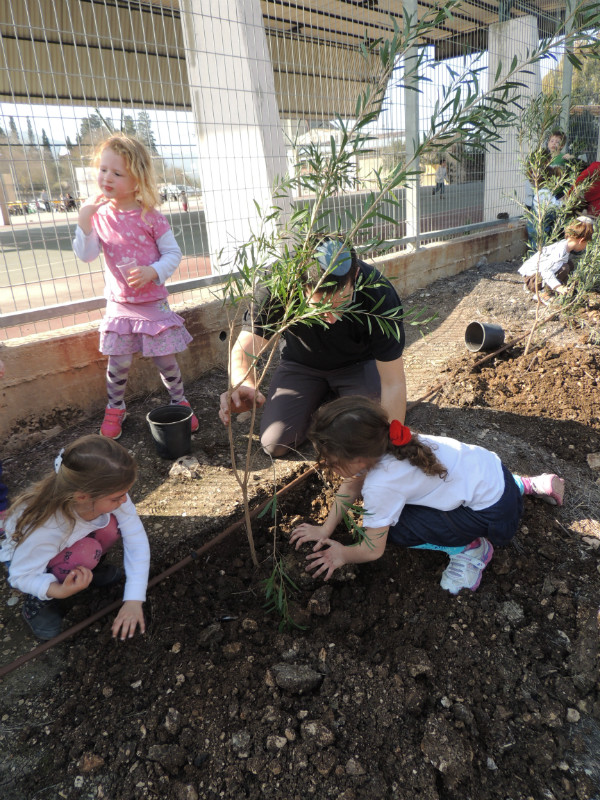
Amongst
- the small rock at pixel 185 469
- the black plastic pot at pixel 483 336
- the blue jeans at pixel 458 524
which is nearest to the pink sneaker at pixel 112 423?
the small rock at pixel 185 469

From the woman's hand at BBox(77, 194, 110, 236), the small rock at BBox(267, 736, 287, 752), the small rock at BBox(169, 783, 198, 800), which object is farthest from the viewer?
the woman's hand at BBox(77, 194, 110, 236)

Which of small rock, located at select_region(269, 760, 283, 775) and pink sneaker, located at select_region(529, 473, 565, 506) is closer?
small rock, located at select_region(269, 760, 283, 775)

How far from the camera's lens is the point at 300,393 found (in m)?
3.23

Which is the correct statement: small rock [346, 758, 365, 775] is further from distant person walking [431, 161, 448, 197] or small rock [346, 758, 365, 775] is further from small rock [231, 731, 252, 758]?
distant person walking [431, 161, 448, 197]

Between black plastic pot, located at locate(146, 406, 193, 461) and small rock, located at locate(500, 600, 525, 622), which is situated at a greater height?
black plastic pot, located at locate(146, 406, 193, 461)

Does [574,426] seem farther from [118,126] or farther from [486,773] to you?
[118,126]

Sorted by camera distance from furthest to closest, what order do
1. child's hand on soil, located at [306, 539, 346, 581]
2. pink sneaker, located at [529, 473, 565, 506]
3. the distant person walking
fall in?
the distant person walking < pink sneaker, located at [529, 473, 565, 506] < child's hand on soil, located at [306, 539, 346, 581]

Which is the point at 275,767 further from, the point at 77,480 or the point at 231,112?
the point at 231,112

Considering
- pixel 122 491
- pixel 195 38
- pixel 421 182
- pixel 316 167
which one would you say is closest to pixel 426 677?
pixel 122 491

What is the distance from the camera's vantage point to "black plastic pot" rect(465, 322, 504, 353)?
4.22 meters

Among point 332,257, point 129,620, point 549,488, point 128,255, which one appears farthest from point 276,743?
point 128,255

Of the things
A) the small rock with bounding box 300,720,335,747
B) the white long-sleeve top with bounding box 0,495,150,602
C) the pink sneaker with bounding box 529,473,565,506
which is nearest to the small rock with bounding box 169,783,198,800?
the small rock with bounding box 300,720,335,747

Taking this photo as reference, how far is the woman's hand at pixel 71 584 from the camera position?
1.82m

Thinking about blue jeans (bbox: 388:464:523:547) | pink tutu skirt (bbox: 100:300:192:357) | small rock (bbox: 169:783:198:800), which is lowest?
small rock (bbox: 169:783:198:800)
